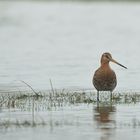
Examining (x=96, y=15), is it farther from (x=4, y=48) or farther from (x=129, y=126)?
(x=129, y=126)

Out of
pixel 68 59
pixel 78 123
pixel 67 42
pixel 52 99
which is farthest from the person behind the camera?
pixel 67 42

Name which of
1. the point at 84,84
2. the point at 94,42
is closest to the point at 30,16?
the point at 94,42

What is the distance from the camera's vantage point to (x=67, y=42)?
34719 millimetres

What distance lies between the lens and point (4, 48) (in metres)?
31.7

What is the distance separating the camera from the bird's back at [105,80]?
58.0ft

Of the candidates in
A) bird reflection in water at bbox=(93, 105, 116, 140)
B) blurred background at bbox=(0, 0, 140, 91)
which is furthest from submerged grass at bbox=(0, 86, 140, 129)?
blurred background at bbox=(0, 0, 140, 91)

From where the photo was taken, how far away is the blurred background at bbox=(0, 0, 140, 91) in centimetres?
2264

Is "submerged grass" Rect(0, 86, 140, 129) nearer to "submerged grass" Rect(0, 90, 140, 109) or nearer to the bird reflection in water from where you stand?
"submerged grass" Rect(0, 90, 140, 109)

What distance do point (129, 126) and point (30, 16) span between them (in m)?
37.9

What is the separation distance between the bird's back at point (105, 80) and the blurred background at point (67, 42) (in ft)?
6.81

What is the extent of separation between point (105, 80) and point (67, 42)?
673 inches

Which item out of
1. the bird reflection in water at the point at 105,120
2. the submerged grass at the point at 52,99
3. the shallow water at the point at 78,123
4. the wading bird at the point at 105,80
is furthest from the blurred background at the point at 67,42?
the shallow water at the point at 78,123

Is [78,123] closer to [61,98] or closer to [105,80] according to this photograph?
[61,98]

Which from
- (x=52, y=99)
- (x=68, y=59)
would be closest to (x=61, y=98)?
(x=52, y=99)
